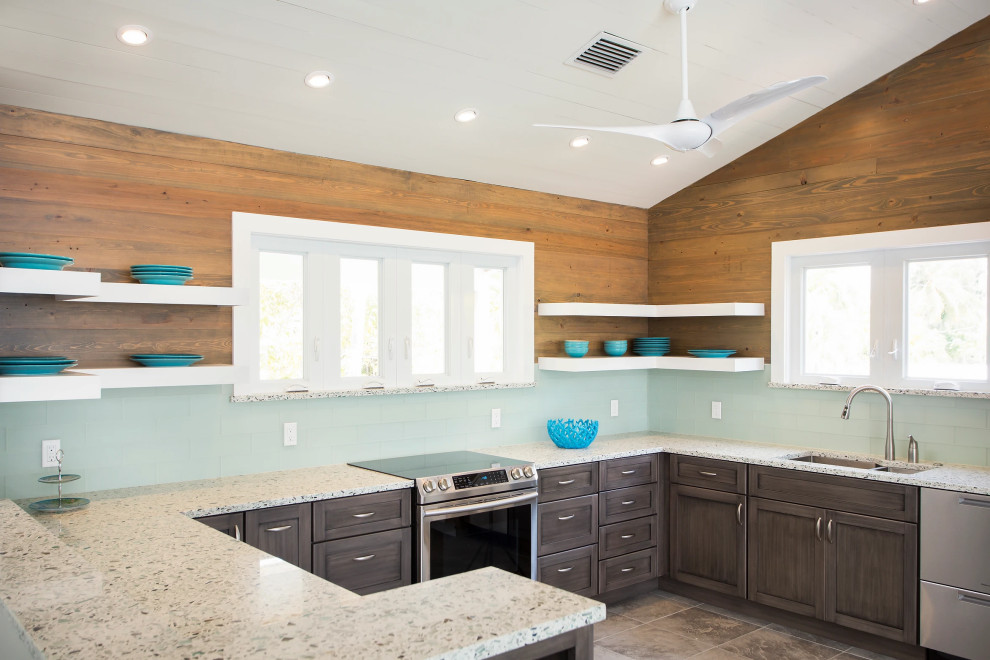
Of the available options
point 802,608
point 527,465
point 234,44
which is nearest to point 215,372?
point 234,44

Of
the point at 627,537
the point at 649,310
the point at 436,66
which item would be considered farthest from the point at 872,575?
the point at 436,66

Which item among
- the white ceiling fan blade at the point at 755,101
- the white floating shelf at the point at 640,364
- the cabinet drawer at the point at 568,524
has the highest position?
the white ceiling fan blade at the point at 755,101

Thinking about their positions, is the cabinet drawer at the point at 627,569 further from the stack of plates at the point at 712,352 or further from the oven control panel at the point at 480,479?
the stack of plates at the point at 712,352

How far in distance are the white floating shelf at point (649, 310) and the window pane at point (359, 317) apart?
45.4 inches

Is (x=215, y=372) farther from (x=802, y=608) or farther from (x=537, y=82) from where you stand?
(x=802, y=608)

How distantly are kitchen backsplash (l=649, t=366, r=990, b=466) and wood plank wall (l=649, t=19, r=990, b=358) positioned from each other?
0.27m

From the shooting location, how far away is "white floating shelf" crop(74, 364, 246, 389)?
296cm

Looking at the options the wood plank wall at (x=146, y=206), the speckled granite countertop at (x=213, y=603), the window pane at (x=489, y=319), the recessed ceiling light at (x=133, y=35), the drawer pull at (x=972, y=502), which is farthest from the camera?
the window pane at (x=489, y=319)

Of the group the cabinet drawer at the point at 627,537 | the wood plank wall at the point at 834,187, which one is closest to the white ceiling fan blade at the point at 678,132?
the wood plank wall at the point at 834,187

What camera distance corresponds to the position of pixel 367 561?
3305 mm

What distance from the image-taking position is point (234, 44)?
2855 mm

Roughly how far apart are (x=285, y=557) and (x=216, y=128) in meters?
1.92

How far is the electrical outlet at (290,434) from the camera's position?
371cm

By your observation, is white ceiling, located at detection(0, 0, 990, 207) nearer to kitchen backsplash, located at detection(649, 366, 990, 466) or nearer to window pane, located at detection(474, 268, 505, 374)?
window pane, located at detection(474, 268, 505, 374)
